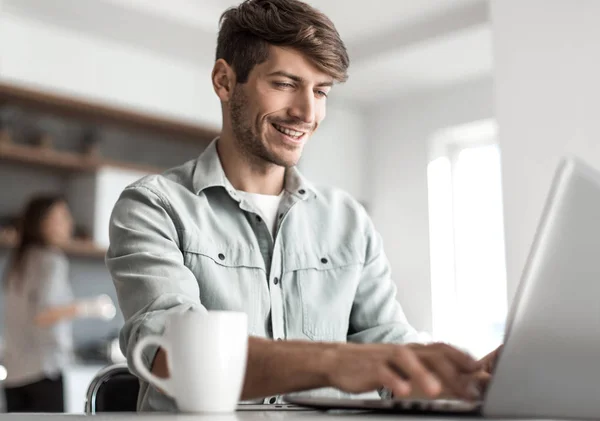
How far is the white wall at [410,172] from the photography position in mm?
5348

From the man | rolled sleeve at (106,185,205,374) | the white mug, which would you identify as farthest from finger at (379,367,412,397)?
the man

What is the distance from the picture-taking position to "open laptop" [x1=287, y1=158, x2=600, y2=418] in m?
0.57

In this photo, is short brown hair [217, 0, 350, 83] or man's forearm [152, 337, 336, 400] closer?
man's forearm [152, 337, 336, 400]

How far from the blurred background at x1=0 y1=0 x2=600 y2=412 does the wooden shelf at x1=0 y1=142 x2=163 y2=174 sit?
10mm

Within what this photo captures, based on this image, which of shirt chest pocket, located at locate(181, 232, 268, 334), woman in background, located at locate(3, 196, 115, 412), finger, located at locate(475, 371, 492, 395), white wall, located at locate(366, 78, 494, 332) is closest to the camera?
finger, located at locate(475, 371, 492, 395)

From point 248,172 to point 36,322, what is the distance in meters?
2.21

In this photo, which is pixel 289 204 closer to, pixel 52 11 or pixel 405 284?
pixel 52 11

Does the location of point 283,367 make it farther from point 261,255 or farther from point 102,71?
point 102,71

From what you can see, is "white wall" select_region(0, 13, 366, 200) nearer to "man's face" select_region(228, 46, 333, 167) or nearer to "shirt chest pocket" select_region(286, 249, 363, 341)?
"man's face" select_region(228, 46, 333, 167)

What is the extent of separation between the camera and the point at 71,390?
4137 millimetres

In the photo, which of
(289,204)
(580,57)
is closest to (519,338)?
(289,204)

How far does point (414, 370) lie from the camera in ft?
2.30

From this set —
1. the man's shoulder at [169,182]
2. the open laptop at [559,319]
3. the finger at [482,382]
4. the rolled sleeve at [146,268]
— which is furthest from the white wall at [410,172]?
the open laptop at [559,319]

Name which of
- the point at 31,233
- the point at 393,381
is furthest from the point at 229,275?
the point at 31,233
